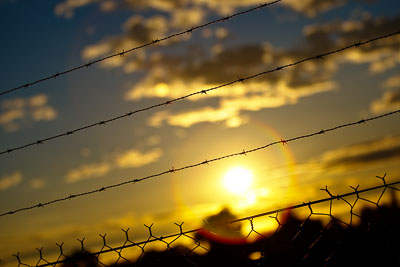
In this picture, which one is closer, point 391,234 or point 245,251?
point 391,234

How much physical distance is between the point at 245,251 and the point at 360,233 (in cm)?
88

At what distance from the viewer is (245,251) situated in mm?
3535

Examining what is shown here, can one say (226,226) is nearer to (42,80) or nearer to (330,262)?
(330,262)

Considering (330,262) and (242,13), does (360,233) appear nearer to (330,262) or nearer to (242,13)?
(330,262)

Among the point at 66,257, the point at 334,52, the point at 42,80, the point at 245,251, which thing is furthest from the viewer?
the point at 42,80

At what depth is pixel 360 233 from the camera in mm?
3309

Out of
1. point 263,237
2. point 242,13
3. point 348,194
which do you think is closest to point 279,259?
point 263,237

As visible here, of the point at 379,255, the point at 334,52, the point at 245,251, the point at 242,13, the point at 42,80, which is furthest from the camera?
the point at 42,80

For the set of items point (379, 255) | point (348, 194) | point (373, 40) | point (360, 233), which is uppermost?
point (373, 40)

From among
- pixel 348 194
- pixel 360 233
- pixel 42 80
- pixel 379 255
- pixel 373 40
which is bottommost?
pixel 379 255

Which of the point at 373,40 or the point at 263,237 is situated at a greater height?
the point at 373,40

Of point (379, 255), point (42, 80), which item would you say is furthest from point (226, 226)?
point (42, 80)

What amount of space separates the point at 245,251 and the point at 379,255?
100cm

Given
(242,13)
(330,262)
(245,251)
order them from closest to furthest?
(330,262) → (245,251) → (242,13)
